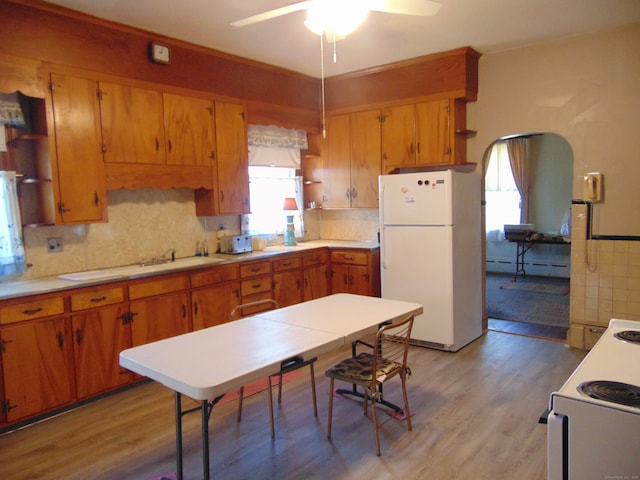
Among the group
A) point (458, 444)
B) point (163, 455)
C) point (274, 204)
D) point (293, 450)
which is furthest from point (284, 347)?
point (274, 204)

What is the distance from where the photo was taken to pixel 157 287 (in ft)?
11.5

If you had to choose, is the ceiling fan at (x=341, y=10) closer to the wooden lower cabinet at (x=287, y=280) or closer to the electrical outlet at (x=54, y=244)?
the electrical outlet at (x=54, y=244)

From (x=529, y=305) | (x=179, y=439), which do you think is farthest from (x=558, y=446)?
(x=529, y=305)

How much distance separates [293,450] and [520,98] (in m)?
3.57

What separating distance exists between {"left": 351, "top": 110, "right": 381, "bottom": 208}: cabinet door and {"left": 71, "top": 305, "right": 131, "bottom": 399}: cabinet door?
273 centimetres

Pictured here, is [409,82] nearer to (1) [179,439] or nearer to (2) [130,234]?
(2) [130,234]

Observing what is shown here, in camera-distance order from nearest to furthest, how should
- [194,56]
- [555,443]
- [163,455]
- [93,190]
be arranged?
[555,443]
[163,455]
[93,190]
[194,56]

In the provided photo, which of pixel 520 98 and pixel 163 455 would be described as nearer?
pixel 163 455

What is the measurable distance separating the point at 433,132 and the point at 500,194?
385cm

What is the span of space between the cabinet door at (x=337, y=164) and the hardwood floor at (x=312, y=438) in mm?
2247

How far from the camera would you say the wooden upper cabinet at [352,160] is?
493 centimetres

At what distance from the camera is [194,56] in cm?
397

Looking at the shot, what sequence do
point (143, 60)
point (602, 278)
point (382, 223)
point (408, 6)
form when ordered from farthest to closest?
point (382, 223) < point (602, 278) < point (143, 60) < point (408, 6)

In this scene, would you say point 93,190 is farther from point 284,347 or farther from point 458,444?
point 458,444
